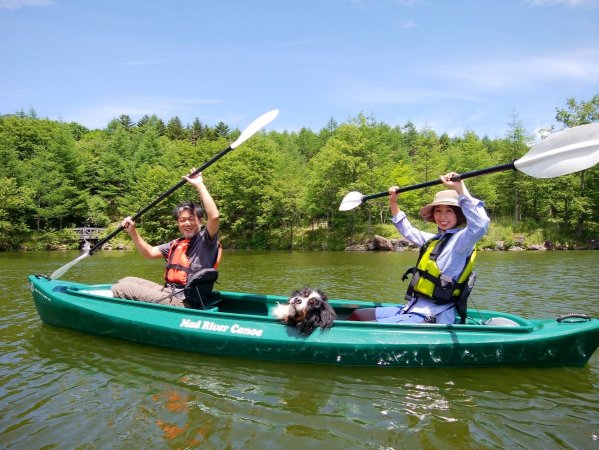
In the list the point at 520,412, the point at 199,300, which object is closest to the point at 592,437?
the point at 520,412

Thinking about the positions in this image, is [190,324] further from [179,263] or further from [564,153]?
[564,153]

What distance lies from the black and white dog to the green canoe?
0.09 metres

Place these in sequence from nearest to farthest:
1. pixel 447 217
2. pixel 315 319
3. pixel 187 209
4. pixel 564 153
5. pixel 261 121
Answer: pixel 564 153 → pixel 447 217 → pixel 315 319 → pixel 187 209 → pixel 261 121

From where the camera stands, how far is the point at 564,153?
439 centimetres

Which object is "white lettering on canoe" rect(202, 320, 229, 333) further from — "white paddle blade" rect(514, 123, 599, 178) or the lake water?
"white paddle blade" rect(514, 123, 599, 178)

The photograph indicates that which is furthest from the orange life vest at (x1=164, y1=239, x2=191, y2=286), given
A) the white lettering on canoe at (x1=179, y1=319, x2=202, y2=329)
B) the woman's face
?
the woman's face

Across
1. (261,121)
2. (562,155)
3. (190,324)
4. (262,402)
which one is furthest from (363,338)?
(261,121)

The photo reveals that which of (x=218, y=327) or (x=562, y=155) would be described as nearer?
(x=562, y=155)

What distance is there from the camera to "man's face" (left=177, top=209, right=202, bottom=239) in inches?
207

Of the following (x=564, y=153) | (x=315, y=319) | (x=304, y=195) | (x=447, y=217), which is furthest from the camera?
(x=304, y=195)

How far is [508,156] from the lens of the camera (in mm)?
33500

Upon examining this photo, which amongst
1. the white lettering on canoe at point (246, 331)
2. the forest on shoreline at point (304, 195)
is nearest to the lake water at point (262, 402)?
the white lettering on canoe at point (246, 331)

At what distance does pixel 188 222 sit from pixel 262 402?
7.94 feet

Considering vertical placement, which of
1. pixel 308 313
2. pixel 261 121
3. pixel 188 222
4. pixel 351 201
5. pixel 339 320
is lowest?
pixel 339 320
